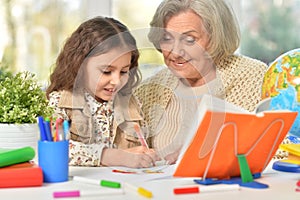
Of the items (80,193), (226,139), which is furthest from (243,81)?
(80,193)

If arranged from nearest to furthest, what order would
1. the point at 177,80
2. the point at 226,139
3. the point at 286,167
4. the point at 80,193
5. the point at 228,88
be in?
1. the point at 80,193
2. the point at 226,139
3. the point at 286,167
4. the point at 177,80
5. the point at 228,88

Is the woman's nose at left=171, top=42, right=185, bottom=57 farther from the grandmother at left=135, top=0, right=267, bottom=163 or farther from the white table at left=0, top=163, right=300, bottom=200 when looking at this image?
the white table at left=0, top=163, right=300, bottom=200

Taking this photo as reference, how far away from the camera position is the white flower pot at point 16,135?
1439 millimetres

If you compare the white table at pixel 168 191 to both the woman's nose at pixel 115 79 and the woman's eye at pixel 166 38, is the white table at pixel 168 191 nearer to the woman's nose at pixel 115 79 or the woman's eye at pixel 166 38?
the woman's nose at pixel 115 79

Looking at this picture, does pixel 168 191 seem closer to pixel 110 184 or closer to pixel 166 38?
pixel 110 184

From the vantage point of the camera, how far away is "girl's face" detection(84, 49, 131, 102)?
1.42 metres

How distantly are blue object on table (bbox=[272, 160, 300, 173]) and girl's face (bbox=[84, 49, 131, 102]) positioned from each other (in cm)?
44

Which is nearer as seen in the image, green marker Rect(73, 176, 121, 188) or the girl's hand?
green marker Rect(73, 176, 121, 188)

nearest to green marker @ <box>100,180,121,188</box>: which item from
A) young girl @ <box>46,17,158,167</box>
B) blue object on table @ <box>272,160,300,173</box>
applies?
young girl @ <box>46,17,158,167</box>

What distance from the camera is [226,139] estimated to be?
1226 millimetres

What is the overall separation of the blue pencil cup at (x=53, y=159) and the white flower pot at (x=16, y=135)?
0.22 m

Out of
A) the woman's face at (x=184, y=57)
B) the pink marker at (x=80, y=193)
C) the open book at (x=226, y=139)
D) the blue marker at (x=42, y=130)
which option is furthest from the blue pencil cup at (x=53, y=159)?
the woman's face at (x=184, y=57)

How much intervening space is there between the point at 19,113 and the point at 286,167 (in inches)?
26.8

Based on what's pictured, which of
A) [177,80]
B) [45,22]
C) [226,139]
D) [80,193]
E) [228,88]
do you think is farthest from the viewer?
[45,22]
